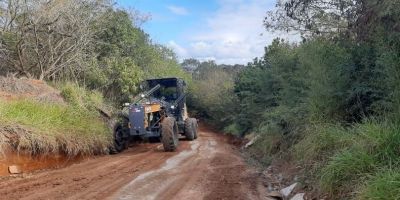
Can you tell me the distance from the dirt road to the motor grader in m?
1.87

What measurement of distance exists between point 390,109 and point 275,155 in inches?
173

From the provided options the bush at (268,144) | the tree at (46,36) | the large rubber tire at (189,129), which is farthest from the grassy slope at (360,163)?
the tree at (46,36)

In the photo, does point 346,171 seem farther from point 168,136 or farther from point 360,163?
point 168,136

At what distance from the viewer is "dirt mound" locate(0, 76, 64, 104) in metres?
13.4

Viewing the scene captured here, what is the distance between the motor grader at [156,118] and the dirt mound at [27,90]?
Result: 215 centimetres

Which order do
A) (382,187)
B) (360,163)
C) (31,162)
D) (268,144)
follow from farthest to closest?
(268,144) < (31,162) < (360,163) < (382,187)

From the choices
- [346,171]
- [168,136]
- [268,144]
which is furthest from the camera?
[168,136]

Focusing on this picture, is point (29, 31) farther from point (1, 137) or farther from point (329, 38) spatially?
point (329, 38)

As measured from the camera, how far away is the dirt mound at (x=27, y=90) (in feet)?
43.9

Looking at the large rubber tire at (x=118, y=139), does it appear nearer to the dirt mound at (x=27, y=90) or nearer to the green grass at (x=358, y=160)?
the dirt mound at (x=27, y=90)

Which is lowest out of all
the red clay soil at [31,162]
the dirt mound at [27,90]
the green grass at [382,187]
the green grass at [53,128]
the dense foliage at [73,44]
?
the green grass at [382,187]

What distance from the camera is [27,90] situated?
13984mm

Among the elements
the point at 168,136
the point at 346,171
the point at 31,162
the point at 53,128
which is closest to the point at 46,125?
the point at 53,128

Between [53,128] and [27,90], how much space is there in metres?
3.54
